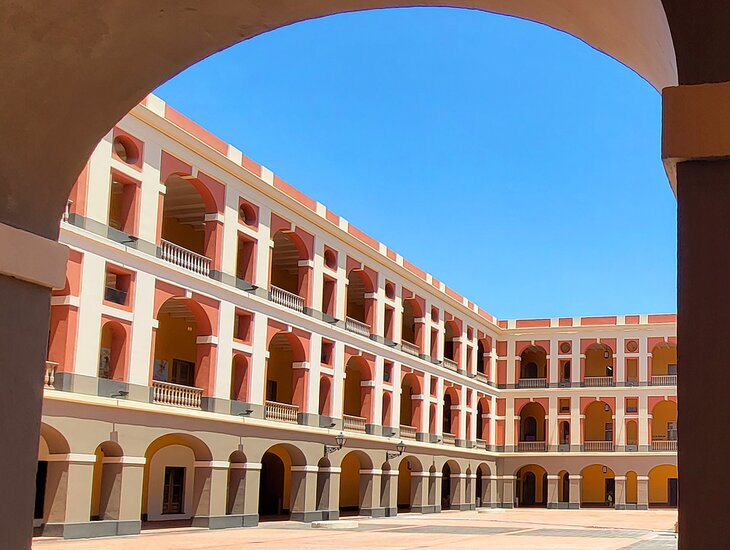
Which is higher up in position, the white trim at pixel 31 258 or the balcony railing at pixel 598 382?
the balcony railing at pixel 598 382

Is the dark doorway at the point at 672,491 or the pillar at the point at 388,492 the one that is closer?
the pillar at the point at 388,492

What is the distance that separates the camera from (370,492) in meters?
35.7

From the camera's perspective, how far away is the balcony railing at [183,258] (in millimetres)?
24672

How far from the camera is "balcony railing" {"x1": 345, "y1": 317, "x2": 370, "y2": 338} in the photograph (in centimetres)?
3459

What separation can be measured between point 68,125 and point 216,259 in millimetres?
22466

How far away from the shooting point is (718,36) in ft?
7.91

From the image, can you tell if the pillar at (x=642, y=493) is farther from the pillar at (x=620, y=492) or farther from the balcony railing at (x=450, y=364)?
the balcony railing at (x=450, y=364)

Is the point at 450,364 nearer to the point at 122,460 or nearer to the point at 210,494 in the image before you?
the point at 210,494

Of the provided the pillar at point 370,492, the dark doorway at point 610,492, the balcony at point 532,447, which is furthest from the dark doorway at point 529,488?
the pillar at point 370,492

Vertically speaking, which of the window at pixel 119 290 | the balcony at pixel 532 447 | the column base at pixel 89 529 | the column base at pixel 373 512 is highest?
the window at pixel 119 290

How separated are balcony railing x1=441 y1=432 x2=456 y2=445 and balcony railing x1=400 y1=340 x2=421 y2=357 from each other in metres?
4.38

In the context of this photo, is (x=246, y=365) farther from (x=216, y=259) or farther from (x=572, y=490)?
(x=572, y=490)

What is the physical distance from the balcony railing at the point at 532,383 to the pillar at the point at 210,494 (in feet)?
90.1

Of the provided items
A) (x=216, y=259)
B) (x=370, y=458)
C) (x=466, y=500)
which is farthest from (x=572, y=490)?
(x=216, y=259)
